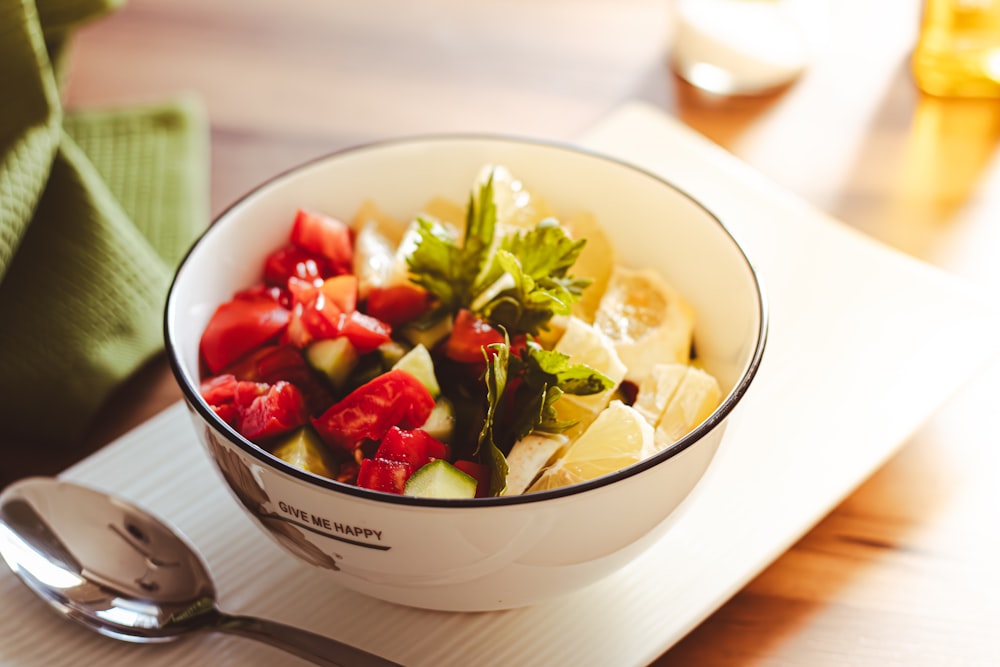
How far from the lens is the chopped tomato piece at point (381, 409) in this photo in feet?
2.73

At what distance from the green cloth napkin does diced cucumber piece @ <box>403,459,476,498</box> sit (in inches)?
20.0

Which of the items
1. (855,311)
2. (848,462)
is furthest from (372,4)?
(848,462)

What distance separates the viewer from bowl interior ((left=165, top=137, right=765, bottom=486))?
36.4 inches

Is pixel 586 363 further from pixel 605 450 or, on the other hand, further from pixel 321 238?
pixel 321 238

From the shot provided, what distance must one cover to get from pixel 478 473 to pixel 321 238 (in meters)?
0.35

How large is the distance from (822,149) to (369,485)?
1076 mm

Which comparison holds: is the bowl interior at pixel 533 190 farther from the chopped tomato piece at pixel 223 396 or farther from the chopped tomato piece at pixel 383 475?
the chopped tomato piece at pixel 383 475

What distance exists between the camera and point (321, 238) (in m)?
1.04

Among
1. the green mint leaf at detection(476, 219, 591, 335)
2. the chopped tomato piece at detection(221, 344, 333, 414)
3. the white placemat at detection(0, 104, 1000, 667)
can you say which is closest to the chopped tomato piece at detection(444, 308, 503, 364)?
the green mint leaf at detection(476, 219, 591, 335)

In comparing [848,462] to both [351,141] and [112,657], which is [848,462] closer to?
[112,657]

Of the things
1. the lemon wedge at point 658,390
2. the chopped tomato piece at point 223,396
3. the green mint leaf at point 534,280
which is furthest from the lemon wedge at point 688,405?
the chopped tomato piece at point 223,396

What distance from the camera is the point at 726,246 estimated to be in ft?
3.11

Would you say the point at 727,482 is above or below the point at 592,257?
below

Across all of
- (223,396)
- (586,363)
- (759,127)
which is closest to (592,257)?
(586,363)
